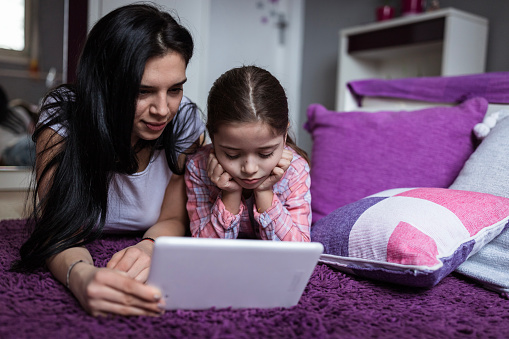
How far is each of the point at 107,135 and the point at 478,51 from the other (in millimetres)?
2192

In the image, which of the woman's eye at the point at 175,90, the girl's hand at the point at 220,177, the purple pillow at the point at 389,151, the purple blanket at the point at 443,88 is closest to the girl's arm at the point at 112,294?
the girl's hand at the point at 220,177

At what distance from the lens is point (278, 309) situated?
0.76 meters

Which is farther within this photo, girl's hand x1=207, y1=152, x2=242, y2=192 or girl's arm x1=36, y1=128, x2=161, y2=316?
girl's hand x1=207, y1=152, x2=242, y2=192

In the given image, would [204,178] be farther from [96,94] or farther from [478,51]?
[478,51]

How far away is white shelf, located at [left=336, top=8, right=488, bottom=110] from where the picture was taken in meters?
2.29

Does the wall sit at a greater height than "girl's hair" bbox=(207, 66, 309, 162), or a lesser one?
greater

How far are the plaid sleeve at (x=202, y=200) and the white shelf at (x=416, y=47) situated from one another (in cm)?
92

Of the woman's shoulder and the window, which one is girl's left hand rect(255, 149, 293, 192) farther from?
the window

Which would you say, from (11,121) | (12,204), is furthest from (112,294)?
(11,121)

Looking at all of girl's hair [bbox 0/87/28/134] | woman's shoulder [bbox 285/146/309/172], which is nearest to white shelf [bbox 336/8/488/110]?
woman's shoulder [bbox 285/146/309/172]

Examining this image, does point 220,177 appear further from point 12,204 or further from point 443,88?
point 12,204

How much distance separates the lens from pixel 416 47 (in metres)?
2.56

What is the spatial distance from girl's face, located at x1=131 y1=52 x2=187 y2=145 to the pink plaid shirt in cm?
16

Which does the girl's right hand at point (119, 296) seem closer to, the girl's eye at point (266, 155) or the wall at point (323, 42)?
the girl's eye at point (266, 155)
